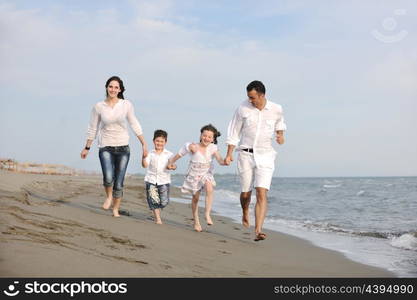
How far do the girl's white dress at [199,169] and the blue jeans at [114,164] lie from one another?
919mm

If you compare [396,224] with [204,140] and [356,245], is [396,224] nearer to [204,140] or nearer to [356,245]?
[356,245]

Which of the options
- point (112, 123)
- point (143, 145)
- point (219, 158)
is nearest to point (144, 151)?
point (143, 145)

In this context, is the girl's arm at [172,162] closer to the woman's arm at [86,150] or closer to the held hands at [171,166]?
the held hands at [171,166]

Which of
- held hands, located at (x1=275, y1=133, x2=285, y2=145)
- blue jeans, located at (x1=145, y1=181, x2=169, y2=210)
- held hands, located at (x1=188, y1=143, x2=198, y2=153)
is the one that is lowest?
blue jeans, located at (x1=145, y1=181, x2=169, y2=210)

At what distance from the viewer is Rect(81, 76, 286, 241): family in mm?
5867

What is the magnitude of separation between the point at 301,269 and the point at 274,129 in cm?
193

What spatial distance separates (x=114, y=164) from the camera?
274 inches

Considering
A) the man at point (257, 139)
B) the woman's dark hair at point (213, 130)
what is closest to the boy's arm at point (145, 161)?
the woman's dark hair at point (213, 130)

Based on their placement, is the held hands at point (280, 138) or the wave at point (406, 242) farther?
the wave at point (406, 242)

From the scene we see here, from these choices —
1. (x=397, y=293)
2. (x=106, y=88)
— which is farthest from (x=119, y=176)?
(x=397, y=293)

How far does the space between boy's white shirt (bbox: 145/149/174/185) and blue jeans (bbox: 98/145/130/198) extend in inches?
14.2

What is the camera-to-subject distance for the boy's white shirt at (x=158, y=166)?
701 cm

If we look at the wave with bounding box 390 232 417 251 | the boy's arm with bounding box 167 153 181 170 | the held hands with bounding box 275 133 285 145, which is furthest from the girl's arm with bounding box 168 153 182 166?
the wave with bounding box 390 232 417 251

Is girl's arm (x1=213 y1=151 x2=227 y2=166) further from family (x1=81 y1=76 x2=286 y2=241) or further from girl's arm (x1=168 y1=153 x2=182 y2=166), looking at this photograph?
girl's arm (x1=168 y1=153 x2=182 y2=166)
